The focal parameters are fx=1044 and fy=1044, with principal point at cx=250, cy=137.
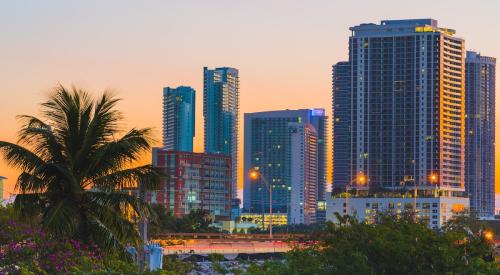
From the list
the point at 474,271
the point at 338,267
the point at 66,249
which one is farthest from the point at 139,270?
the point at 474,271

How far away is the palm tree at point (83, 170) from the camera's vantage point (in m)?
33.9

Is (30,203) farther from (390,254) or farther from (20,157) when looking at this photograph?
(390,254)

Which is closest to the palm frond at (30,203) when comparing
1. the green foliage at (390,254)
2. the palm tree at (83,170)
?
the palm tree at (83,170)

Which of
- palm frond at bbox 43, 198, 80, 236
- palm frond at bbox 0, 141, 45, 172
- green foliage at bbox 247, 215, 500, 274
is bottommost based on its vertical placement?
green foliage at bbox 247, 215, 500, 274

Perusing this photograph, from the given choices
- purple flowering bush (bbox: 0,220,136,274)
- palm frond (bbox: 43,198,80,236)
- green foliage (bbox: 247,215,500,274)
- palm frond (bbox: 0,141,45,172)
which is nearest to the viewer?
purple flowering bush (bbox: 0,220,136,274)

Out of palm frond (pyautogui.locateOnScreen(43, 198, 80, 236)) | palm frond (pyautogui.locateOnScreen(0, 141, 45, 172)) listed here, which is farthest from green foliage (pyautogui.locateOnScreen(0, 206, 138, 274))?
palm frond (pyautogui.locateOnScreen(0, 141, 45, 172))

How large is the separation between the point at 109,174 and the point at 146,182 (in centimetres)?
126

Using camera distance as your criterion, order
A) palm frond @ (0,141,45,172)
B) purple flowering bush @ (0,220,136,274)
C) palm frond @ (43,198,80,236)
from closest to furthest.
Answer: purple flowering bush @ (0,220,136,274) < palm frond @ (43,198,80,236) < palm frond @ (0,141,45,172)

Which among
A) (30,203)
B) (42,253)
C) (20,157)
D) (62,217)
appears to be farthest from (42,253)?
(20,157)

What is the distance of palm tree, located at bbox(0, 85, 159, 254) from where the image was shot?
111 feet

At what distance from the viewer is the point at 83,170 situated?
3453cm

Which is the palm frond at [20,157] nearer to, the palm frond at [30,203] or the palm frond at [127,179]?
the palm frond at [30,203]

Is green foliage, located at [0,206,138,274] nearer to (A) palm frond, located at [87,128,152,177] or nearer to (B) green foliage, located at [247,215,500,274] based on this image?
(A) palm frond, located at [87,128,152,177]

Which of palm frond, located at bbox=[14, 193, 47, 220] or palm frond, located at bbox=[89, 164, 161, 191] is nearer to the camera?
palm frond, located at bbox=[14, 193, 47, 220]
